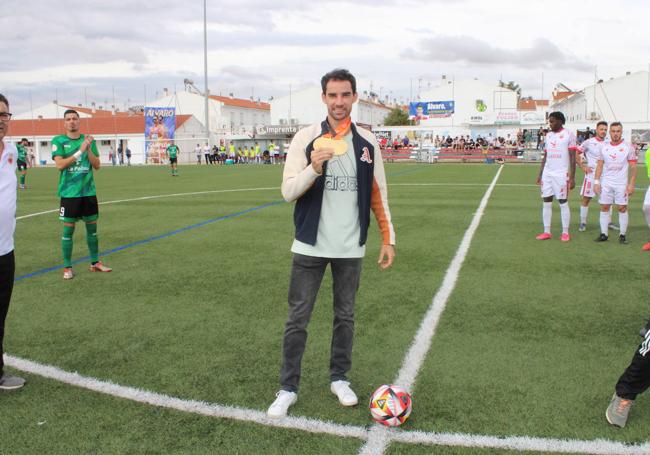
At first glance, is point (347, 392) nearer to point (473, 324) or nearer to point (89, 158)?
point (473, 324)

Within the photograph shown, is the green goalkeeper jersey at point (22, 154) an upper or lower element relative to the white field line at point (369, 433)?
upper

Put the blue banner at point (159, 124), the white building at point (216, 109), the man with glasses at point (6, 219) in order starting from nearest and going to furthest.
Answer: the man with glasses at point (6, 219), the blue banner at point (159, 124), the white building at point (216, 109)

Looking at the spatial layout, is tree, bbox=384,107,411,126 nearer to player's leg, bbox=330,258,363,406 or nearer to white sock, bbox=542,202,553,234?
white sock, bbox=542,202,553,234

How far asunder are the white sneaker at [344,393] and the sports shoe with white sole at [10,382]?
2.27 meters

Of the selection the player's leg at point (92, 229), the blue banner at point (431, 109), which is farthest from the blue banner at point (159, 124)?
the player's leg at point (92, 229)

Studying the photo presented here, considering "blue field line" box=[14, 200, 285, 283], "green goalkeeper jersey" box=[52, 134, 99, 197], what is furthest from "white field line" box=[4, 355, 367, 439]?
"blue field line" box=[14, 200, 285, 283]

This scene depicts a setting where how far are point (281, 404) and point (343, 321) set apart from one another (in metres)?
0.67

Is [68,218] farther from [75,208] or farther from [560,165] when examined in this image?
[560,165]

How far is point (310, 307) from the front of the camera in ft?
11.9

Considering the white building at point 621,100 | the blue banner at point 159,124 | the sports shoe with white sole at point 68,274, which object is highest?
the white building at point 621,100

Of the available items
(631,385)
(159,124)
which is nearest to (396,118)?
(159,124)

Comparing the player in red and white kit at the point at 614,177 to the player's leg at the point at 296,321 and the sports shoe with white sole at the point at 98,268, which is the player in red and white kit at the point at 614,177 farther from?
the sports shoe with white sole at the point at 98,268

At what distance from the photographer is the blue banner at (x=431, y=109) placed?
73.1 m

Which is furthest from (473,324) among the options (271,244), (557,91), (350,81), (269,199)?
(557,91)
